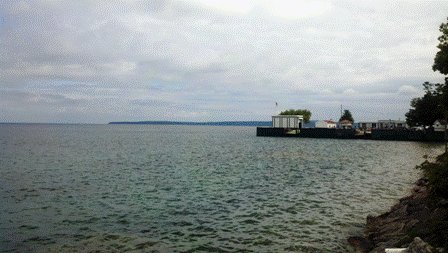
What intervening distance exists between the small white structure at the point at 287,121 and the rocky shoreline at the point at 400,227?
119 m

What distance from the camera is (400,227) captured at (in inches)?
682

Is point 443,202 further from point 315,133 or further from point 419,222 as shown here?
point 315,133

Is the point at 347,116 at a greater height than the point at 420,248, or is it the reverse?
the point at 347,116

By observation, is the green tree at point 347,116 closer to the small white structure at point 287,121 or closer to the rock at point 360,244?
the small white structure at point 287,121

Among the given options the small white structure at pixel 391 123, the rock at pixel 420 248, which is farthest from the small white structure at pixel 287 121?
the rock at pixel 420 248

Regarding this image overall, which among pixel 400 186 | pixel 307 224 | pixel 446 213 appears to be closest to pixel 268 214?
pixel 307 224

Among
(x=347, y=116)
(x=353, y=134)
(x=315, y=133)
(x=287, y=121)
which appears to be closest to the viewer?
(x=353, y=134)

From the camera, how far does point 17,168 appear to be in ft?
153

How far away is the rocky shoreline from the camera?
14273 millimetres

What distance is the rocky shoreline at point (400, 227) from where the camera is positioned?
14.3 meters

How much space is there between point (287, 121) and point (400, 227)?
12422 centimetres

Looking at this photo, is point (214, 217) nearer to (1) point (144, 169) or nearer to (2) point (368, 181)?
(2) point (368, 181)

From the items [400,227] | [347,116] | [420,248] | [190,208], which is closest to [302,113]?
[347,116]

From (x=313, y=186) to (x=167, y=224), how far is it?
1726 centimetres
